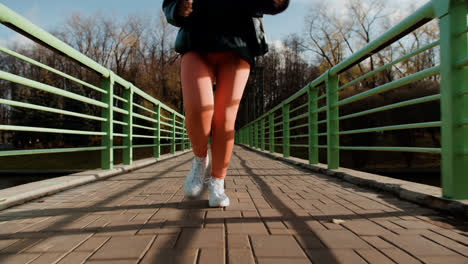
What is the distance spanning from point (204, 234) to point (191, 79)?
0.95 meters

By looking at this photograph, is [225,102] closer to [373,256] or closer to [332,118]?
[373,256]

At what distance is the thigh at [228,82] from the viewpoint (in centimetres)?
181

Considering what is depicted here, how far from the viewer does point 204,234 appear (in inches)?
50.8

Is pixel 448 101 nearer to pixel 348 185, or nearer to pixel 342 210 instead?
pixel 342 210

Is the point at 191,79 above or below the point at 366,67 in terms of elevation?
below

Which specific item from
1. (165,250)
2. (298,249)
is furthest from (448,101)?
(165,250)

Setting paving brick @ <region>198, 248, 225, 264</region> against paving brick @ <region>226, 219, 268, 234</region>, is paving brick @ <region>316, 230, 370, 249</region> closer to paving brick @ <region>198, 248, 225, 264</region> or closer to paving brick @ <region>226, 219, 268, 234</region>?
paving brick @ <region>226, 219, 268, 234</region>

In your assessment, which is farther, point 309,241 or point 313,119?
point 313,119

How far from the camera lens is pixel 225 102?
5.95 ft

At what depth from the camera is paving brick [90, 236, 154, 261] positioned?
106cm

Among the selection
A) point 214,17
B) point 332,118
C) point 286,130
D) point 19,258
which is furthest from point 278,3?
point 286,130

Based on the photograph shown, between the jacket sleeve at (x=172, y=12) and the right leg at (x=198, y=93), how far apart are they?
201mm

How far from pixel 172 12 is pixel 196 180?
1.10 m

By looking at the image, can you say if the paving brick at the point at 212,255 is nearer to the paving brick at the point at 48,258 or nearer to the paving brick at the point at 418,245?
the paving brick at the point at 48,258
